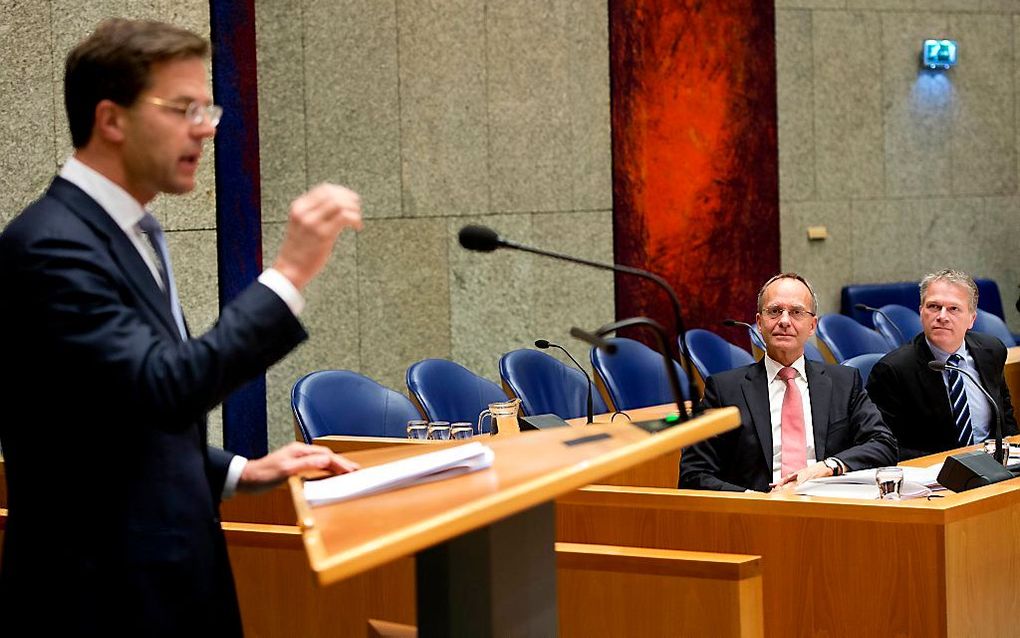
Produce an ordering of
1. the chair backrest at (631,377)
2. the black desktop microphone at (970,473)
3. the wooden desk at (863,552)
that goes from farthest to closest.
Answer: the chair backrest at (631,377), the black desktop microphone at (970,473), the wooden desk at (863,552)

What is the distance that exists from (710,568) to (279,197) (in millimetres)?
4726

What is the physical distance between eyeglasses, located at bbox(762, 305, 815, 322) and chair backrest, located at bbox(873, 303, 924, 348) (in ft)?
11.2

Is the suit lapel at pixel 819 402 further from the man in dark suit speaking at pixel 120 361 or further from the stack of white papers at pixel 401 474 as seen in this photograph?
the man in dark suit speaking at pixel 120 361

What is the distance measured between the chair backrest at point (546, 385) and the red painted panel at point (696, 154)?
2954mm

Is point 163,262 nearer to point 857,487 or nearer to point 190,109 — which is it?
point 190,109

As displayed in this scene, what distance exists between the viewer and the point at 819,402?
420 centimetres

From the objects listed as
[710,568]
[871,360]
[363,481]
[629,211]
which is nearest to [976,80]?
[629,211]

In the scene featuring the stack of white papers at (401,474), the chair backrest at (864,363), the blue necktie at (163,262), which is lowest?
the chair backrest at (864,363)

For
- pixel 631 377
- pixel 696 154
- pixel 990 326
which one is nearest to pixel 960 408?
pixel 631 377

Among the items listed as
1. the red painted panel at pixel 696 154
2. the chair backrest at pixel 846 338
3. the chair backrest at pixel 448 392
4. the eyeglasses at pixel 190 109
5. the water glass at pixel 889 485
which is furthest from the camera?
the red painted panel at pixel 696 154

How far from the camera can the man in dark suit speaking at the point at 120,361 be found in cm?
175

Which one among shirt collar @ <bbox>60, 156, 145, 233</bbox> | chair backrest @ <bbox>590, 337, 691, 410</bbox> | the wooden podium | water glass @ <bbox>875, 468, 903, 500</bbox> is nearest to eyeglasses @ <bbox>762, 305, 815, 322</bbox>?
water glass @ <bbox>875, 468, 903, 500</bbox>

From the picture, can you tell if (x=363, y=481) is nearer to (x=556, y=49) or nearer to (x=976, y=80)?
(x=556, y=49)

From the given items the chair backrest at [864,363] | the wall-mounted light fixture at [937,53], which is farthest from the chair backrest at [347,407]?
the wall-mounted light fixture at [937,53]
